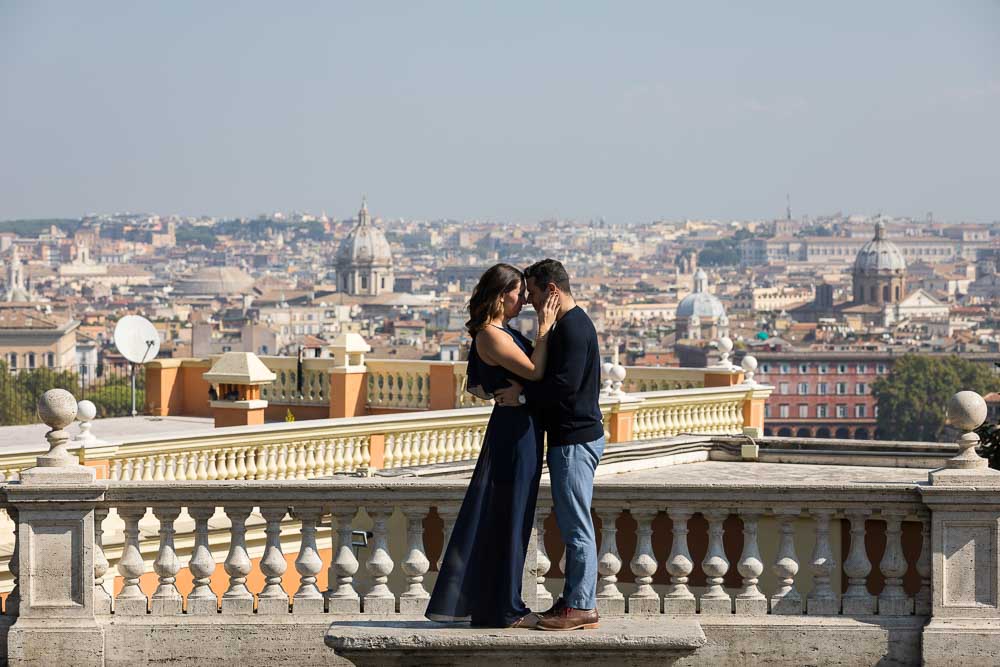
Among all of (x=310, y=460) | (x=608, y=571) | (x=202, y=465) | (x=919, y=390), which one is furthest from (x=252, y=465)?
(x=919, y=390)

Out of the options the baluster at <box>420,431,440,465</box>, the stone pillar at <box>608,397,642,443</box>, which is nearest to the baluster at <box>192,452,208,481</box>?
the baluster at <box>420,431,440,465</box>

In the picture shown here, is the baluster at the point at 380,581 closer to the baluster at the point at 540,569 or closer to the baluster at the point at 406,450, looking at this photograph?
the baluster at the point at 540,569

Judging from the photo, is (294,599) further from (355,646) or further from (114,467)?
(114,467)

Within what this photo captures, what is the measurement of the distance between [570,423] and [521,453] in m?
0.19

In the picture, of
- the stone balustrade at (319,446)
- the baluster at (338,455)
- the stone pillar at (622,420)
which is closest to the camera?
the stone balustrade at (319,446)

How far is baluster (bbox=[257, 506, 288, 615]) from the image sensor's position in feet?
23.2

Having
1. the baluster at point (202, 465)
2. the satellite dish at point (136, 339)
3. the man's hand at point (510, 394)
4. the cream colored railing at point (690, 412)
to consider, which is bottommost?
the cream colored railing at point (690, 412)

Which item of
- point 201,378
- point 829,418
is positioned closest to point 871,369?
point 829,418

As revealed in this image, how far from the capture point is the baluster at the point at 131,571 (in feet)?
23.4

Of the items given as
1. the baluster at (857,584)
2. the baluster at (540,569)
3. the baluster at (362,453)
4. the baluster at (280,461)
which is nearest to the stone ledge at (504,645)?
the baluster at (540,569)

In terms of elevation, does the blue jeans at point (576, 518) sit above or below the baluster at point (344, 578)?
above

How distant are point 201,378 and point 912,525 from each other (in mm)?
12242

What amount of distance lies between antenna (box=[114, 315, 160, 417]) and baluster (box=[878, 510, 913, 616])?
44.1ft

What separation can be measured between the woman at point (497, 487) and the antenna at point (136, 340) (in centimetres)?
1363
